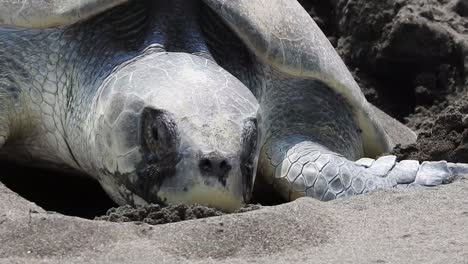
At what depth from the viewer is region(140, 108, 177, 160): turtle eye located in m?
3.29

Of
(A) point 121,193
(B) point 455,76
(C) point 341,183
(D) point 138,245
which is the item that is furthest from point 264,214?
→ (B) point 455,76

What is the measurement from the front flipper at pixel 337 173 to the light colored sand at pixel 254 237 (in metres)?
0.65

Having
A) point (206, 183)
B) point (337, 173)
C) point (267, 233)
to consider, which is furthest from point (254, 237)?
point (337, 173)

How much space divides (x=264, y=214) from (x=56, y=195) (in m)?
1.29

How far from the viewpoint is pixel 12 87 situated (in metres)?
4.08

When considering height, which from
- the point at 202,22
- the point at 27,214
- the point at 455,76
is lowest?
the point at 455,76

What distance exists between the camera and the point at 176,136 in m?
3.29

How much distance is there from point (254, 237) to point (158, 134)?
0.67 meters

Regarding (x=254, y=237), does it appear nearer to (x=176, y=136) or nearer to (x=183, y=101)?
(x=176, y=136)

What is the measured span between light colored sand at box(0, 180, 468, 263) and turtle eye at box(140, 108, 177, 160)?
436 mm

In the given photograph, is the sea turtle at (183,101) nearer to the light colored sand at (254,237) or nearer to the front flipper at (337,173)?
the front flipper at (337,173)

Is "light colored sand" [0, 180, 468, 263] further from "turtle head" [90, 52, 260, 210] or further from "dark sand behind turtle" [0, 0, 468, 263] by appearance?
"turtle head" [90, 52, 260, 210]

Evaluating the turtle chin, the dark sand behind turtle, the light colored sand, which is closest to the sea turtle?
the turtle chin

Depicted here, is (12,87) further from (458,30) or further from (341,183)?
(458,30)
